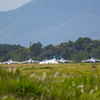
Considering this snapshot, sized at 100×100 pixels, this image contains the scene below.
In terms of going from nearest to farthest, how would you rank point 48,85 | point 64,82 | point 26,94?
point 26,94
point 48,85
point 64,82

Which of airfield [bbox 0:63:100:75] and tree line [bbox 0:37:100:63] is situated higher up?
tree line [bbox 0:37:100:63]

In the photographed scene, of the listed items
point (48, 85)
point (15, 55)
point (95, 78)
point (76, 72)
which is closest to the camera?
point (48, 85)

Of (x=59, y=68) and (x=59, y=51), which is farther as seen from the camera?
(x=59, y=51)

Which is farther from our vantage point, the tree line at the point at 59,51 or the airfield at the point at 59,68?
the tree line at the point at 59,51

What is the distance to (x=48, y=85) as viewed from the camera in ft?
26.4

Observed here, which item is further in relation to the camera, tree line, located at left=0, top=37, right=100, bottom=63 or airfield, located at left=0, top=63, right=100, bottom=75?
tree line, located at left=0, top=37, right=100, bottom=63

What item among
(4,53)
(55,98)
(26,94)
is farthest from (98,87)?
(4,53)

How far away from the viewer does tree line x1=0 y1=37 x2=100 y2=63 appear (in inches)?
4594

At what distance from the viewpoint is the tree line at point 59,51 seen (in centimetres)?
11669

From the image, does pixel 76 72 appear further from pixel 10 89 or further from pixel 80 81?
pixel 10 89

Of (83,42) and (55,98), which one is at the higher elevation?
(83,42)

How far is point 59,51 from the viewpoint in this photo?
12519cm

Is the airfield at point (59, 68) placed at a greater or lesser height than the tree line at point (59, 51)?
lesser

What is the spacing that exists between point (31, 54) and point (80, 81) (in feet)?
390
